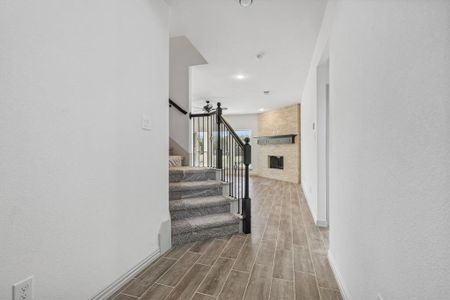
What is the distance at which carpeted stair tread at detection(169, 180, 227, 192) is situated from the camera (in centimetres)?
273

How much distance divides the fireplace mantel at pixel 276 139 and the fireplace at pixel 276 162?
1.96 ft

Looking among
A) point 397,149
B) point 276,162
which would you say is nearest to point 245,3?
point 397,149

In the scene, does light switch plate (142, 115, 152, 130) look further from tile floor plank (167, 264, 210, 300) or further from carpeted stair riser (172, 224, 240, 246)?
tile floor plank (167, 264, 210, 300)

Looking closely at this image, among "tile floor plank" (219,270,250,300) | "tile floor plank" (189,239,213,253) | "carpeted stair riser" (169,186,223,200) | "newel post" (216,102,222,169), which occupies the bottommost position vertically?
"tile floor plank" (219,270,250,300)

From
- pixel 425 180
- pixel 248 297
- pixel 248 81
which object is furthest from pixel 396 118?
pixel 248 81

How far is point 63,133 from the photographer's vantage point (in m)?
1.19

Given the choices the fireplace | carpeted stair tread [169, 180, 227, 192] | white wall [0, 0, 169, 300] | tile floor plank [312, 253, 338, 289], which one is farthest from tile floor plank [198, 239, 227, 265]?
the fireplace

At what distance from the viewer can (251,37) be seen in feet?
9.52

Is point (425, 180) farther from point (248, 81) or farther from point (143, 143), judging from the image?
point (248, 81)

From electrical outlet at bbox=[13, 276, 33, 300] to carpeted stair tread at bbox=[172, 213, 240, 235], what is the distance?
1.36 m

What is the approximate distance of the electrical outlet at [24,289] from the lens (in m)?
0.97

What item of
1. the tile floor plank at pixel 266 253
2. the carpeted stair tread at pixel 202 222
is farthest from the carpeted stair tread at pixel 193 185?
the tile floor plank at pixel 266 253

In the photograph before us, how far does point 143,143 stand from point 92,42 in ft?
2.73

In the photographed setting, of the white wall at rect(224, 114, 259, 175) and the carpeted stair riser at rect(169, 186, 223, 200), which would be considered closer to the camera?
the carpeted stair riser at rect(169, 186, 223, 200)
